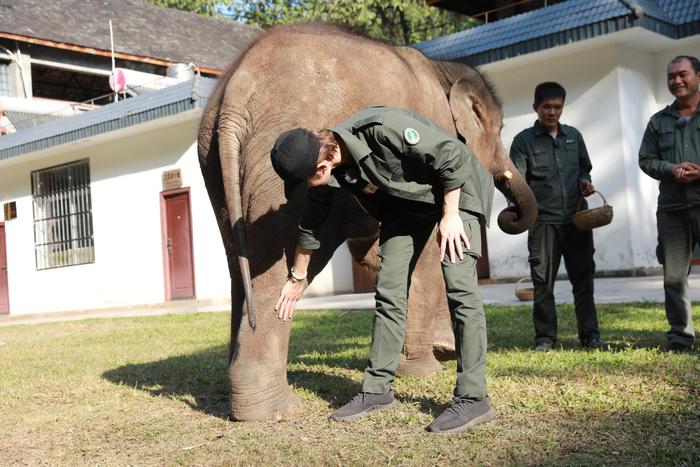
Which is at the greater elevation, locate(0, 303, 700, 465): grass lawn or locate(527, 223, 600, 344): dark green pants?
locate(527, 223, 600, 344): dark green pants

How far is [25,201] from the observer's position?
72.3 ft

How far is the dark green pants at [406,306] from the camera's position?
4008mm

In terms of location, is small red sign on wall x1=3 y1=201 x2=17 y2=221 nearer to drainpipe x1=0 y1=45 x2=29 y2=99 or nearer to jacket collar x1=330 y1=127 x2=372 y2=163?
drainpipe x1=0 y1=45 x2=29 y2=99

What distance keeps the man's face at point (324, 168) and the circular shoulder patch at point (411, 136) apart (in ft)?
1.09

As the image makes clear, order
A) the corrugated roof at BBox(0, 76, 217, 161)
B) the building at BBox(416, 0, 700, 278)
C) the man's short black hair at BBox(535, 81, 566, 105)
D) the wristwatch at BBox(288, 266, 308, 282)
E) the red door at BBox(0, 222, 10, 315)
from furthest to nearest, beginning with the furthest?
1. the red door at BBox(0, 222, 10, 315)
2. the corrugated roof at BBox(0, 76, 217, 161)
3. the building at BBox(416, 0, 700, 278)
4. the man's short black hair at BBox(535, 81, 566, 105)
5. the wristwatch at BBox(288, 266, 308, 282)

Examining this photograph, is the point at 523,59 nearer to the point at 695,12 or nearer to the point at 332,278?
the point at 695,12

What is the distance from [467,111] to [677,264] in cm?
180

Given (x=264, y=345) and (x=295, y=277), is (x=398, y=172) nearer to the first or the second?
(x=295, y=277)

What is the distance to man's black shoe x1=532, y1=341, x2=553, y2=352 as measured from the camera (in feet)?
20.1

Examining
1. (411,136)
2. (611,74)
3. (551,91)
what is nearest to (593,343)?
(551,91)

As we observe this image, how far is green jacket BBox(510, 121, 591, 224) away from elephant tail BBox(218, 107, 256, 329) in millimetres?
2689

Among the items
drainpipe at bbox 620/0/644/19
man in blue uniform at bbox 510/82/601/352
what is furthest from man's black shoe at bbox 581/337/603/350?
drainpipe at bbox 620/0/644/19

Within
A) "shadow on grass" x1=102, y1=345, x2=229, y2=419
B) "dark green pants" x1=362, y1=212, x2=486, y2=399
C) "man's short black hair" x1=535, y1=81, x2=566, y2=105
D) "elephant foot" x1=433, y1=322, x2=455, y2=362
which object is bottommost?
"shadow on grass" x1=102, y1=345, x2=229, y2=419

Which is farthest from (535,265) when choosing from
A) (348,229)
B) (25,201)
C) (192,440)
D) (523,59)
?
(25,201)
